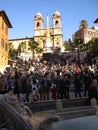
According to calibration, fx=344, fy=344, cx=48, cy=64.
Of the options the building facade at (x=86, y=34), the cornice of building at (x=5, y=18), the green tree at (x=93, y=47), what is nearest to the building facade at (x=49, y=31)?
the building facade at (x=86, y=34)

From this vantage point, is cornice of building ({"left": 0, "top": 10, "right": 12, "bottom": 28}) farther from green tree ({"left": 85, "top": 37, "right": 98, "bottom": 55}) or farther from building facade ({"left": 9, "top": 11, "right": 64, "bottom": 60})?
building facade ({"left": 9, "top": 11, "right": 64, "bottom": 60})

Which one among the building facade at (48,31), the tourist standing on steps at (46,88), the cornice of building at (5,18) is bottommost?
the tourist standing on steps at (46,88)

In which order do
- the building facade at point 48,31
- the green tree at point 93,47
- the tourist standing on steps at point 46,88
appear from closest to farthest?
the tourist standing on steps at point 46,88
the green tree at point 93,47
the building facade at point 48,31

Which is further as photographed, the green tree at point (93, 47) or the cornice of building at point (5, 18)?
the green tree at point (93, 47)

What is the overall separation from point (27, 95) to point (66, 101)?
2.78m

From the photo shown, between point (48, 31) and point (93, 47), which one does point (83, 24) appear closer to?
point (48, 31)

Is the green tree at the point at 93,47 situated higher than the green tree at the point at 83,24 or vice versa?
the green tree at the point at 83,24

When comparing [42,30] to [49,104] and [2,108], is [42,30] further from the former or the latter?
[2,108]

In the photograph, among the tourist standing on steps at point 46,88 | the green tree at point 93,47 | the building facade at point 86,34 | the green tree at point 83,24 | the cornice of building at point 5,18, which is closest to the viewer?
the tourist standing on steps at point 46,88

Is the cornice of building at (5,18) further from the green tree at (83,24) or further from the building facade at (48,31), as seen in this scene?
the green tree at (83,24)

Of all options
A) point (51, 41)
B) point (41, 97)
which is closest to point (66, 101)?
point (41, 97)

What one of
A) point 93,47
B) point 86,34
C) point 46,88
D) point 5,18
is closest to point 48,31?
point 86,34

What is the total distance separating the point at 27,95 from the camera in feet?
61.7

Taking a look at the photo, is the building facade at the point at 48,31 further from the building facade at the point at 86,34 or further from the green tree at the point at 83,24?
the building facade at the point at 86,34
